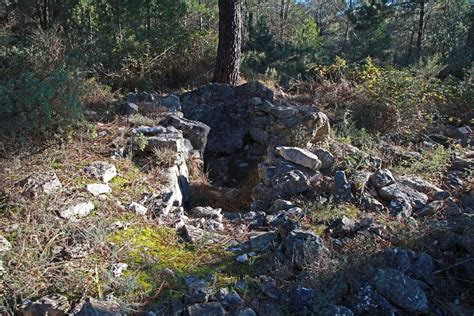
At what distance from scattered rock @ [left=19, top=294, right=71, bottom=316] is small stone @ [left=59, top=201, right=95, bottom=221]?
0.70 m

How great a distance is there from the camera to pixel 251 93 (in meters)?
5.52

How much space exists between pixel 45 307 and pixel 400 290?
1.88 meters

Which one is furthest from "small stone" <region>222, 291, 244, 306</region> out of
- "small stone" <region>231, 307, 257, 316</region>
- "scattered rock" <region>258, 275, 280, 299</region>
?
"scattered rock" <region>258, 275, 280, 299</region>

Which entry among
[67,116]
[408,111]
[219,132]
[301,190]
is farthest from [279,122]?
[67,116]

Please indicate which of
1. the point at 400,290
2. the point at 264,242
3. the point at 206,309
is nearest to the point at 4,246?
the point at 206,309

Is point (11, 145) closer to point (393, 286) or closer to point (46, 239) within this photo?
point (46, 239)

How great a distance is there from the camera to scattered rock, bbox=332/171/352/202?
360 cm

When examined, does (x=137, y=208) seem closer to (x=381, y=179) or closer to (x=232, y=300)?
(x=232, y=300)

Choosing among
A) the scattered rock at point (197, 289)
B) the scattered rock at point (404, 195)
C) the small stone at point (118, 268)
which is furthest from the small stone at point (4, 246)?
the scattered rock at point (404, 195)

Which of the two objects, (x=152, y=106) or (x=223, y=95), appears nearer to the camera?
(x=152, y=106)

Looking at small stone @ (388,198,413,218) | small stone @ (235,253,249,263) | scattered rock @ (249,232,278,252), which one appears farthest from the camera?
small stone @ (388,198,413,218)

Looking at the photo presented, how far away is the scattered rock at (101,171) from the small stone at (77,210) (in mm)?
405

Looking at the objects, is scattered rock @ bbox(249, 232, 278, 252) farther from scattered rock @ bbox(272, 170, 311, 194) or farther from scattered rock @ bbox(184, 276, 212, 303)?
scattered rock @ bbox(272, 170, 311, 194)

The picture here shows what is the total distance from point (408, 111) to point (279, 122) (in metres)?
1.70
